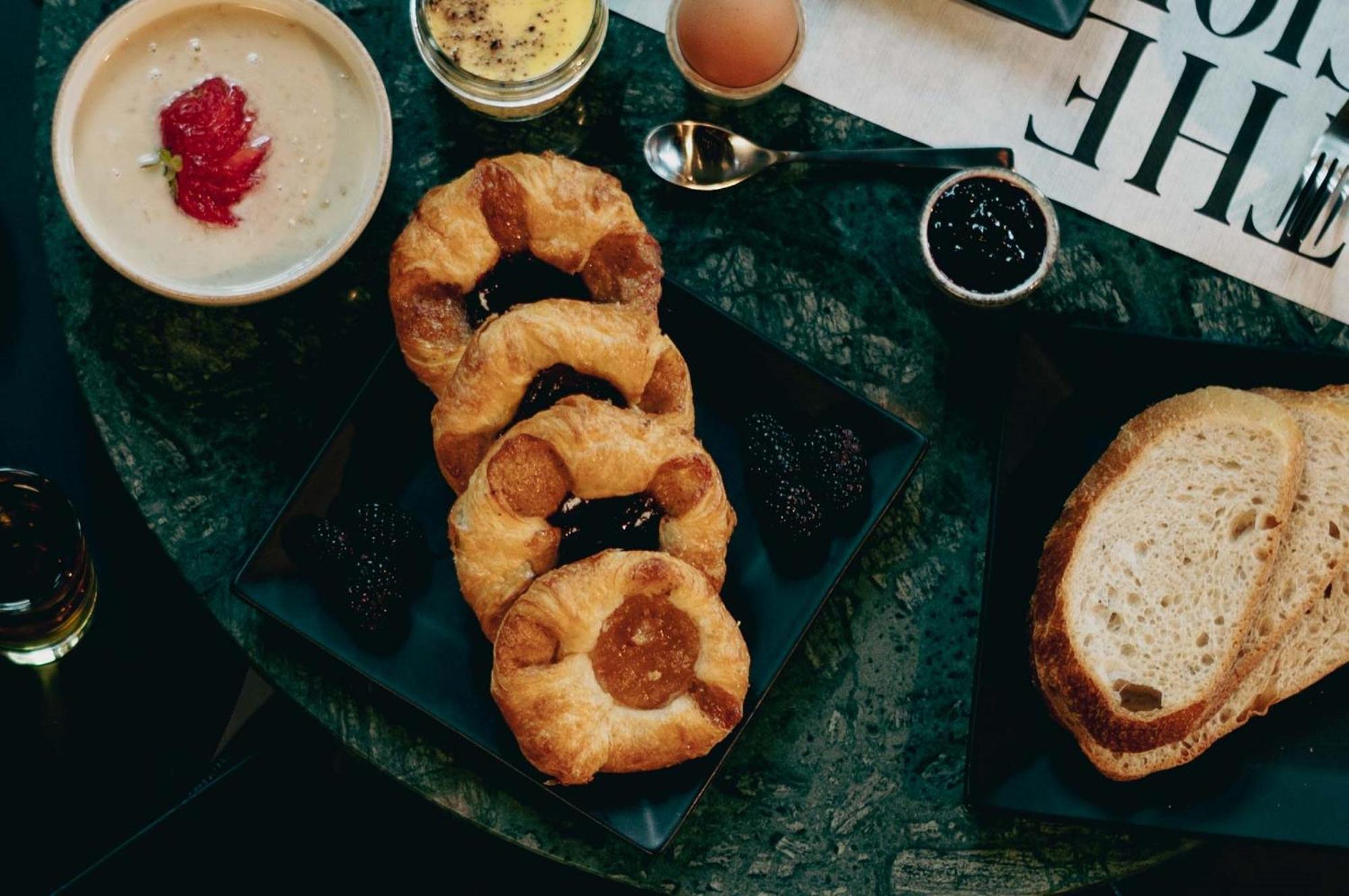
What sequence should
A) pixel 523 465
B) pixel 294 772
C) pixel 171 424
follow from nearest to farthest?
1. pixel 523 465
2. pixel 171 424
3. pixel 294 772

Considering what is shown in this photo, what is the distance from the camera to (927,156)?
2.11m

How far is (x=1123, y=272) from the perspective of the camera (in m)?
2.17

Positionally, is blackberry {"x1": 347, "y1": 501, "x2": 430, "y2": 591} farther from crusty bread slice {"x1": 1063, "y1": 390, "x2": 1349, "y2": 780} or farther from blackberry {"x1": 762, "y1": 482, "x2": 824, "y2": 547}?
crusty bread slice {"x1": 1063, "y1": 390, "x2": 1349, "y2": 780}

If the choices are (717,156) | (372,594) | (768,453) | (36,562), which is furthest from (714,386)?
(36,562)

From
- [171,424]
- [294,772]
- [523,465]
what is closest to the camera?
[523,465]

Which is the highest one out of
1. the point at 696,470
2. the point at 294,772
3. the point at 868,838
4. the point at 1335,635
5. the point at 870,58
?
the point at 870,58

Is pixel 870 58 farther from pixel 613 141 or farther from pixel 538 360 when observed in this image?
pixel 538 360

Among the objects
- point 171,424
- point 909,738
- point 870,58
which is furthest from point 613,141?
point 909,738

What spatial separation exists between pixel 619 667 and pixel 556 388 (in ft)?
1.26

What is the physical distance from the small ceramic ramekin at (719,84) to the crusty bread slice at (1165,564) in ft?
2.40

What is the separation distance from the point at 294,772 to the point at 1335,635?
1.66m

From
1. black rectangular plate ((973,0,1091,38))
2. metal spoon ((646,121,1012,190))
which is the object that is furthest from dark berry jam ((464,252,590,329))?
black rectangular plate ((973,0,1091,38))

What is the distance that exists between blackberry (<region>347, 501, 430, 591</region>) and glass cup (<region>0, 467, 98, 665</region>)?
48 centimetres

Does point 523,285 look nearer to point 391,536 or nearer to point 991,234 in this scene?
point 391,536
